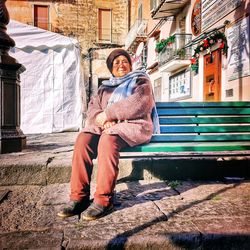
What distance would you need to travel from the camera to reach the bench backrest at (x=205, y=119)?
327 centimetres

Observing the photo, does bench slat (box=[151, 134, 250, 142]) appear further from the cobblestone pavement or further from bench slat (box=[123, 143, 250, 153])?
the cobblestone pavement

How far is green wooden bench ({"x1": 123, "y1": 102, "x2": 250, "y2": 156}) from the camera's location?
3.19 meters

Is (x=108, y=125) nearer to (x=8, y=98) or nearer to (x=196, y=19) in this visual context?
(x=8, y=98)

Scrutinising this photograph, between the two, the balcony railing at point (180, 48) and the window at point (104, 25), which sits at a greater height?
the window at point (104, 25)

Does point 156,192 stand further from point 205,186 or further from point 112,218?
point 112,218

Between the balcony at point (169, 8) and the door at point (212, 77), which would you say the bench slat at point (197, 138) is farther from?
the balcony at point (169, 8)

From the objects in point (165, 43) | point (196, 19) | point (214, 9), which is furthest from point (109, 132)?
point (165, 43)

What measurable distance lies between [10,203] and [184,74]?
497 inches

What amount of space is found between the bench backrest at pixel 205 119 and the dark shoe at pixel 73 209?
127cm

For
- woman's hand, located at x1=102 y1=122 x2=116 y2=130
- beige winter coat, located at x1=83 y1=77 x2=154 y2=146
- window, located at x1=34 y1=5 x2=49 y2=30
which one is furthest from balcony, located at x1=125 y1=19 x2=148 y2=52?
woman's hand, located at x1=102 y1=122 x2=116 y2=130

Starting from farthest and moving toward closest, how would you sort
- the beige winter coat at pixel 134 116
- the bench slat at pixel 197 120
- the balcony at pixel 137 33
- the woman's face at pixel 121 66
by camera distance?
1. the balcony at pixel 137 33
2. the bench slat at pixel 197 120
3. the woman's face at pixel 121 66
4. the beige winter coat at pixel 134 116

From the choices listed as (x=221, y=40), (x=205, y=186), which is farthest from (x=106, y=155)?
(x=221, y=40)

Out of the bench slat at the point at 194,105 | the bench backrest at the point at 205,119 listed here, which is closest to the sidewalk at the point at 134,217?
the bench backrest at the point at 205,119

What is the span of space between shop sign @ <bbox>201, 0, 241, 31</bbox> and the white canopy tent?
201 inches
